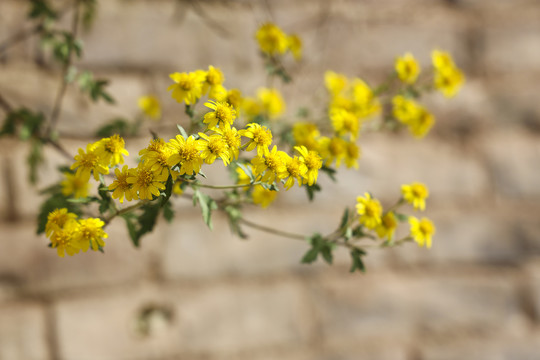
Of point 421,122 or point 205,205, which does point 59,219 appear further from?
point 421,122

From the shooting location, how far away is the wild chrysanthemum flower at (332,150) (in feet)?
2.75

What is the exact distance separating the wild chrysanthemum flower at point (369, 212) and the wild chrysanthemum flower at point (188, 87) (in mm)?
300

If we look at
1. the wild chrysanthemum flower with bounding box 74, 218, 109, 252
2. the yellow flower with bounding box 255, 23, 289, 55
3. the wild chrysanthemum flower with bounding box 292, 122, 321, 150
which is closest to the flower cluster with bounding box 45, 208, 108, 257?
the wild chrysanthemum flower with bounding box 74, 218, 109, 252

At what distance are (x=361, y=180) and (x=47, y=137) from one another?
0.85 meters

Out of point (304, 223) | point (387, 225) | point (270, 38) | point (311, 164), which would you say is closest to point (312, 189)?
point (311, 164)

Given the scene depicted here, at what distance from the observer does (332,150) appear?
0.84 metres

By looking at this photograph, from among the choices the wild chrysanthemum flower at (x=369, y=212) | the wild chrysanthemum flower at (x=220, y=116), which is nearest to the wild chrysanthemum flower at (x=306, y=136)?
the wild chrysanthemum flower at (x=369, y=212)

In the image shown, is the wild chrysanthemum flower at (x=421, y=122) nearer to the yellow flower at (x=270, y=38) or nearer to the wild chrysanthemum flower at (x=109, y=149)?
the yellow flower at (x=270, y=38)

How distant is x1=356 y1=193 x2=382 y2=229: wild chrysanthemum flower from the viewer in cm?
78

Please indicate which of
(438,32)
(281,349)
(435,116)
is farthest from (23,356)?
(438,32)

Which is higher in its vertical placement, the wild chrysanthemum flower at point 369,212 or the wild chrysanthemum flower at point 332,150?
the wild chrysanthemum flower at point 332,150

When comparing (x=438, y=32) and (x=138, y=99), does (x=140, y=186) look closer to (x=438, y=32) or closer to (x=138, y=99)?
(x=138, y=99)

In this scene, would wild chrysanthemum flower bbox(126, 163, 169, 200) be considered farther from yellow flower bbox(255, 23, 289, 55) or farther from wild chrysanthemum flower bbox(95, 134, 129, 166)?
yellow flower bbox(255, 23, 289, 55)

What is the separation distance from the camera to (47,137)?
1.06 metres
